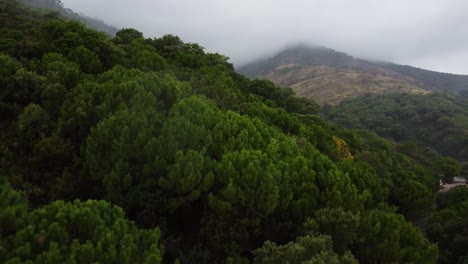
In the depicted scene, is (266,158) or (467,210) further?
(467,210)

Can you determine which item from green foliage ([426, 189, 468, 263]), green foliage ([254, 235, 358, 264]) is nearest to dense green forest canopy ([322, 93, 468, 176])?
green foliage ([426, 189, 468, 263])

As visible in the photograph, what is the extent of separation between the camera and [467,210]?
22844 mm

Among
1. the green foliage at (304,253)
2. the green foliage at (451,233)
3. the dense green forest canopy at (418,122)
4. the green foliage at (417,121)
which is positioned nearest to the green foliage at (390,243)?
the green foliage at (304,253)

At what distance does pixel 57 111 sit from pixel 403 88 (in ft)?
579

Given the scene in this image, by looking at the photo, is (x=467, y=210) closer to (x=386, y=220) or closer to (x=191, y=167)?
(x=386, y=220)

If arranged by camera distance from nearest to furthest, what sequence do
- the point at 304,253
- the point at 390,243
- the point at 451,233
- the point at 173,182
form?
1. the point at 304,253
2. the point at 390,243
3. the point at 173,182
4. the point at 451,233

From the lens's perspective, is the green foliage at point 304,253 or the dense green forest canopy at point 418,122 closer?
the green foliage at point 304,253

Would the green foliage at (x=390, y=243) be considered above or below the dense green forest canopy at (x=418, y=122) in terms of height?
above

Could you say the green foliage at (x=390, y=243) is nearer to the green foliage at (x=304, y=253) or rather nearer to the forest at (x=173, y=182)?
the forest at (x=173, y=182)

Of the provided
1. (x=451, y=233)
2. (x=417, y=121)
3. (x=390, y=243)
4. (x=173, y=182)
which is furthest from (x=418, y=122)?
(x=173, y=182)

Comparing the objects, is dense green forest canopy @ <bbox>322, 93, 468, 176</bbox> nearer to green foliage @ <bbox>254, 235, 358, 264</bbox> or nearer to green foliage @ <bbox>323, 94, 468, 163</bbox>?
green foliage @ <bbox>323, 94, 468, 163</bbox>

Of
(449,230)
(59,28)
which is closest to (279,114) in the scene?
(449,230)

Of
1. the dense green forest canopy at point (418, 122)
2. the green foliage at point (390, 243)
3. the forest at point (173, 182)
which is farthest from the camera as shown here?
the dense green forest canopy at point (418, 122)

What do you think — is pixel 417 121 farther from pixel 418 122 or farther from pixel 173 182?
pixel 173 182
